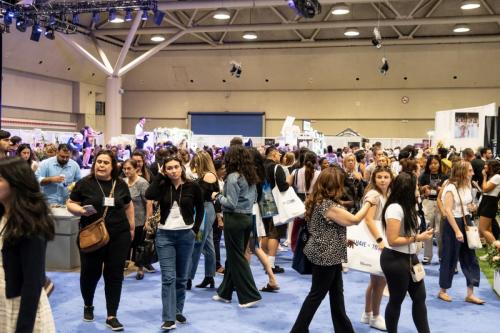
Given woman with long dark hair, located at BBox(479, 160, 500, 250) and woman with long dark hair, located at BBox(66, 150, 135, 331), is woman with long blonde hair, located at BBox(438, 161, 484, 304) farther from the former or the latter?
woman with long dark hair, located at BBox(66, 150, 135, 331)

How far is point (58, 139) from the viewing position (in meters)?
15.7

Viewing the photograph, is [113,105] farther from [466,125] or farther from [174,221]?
[174,221]

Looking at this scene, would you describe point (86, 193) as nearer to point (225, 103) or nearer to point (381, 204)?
point (381, 204)

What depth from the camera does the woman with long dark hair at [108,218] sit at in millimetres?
4496

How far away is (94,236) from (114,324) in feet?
2.51

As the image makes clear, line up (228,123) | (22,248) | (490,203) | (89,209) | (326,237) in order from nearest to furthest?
(22,248)
(326,237)
(89,209)
(490,203)
(228,123)

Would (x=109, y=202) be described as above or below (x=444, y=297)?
above

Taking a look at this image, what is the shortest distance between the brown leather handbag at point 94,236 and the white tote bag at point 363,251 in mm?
2052

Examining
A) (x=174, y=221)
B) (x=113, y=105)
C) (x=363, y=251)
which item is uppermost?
(x=113, y=105)

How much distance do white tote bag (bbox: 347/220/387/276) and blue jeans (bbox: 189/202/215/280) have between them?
159cm

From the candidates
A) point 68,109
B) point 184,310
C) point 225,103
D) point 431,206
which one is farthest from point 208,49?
point 184,310

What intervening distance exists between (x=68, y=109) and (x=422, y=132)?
14.9m

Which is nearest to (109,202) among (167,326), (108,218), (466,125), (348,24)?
(108,218)

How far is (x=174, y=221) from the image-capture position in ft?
15.0
